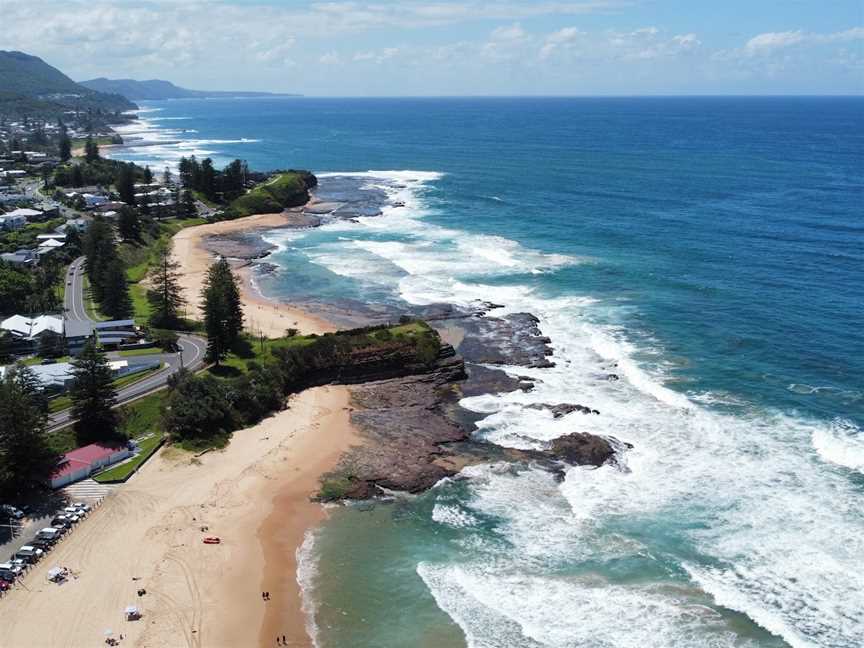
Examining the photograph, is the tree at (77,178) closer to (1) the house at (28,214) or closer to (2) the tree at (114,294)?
(1) the house at (28,214)

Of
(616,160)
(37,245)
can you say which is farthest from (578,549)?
(616,160)

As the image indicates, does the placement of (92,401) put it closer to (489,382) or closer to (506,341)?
(489,382)

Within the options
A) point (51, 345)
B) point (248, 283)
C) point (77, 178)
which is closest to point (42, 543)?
point (51, 345)

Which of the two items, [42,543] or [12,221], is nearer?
[42,543]

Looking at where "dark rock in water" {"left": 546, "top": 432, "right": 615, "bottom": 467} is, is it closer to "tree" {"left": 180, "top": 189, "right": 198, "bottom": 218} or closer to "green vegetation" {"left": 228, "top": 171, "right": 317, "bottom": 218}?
"green vegetation" {"left": 228, "top": 171, "right": 317, "bottom": 218}

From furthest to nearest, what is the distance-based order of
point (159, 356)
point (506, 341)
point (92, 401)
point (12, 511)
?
point (506, 341) → point (159, 356) → point (92, 401) → point (12, 511)

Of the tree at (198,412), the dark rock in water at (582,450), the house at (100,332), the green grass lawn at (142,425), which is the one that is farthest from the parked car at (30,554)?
the dark rock in water at (582,450)
